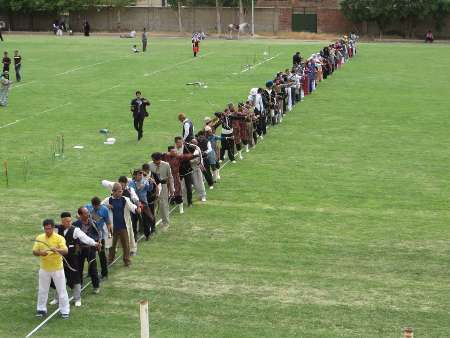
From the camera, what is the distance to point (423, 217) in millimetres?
20594

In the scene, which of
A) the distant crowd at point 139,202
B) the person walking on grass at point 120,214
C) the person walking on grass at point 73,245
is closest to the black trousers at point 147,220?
the distant crowd at point 139,202

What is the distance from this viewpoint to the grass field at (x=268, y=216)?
1448cm

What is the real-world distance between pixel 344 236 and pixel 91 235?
6022 mm

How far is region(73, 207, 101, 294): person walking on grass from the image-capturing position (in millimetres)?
15016

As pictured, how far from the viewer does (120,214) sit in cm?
1638

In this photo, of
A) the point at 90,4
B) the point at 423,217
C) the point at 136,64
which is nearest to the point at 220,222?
the point at 423,217

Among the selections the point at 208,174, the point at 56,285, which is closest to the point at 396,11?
the point at 208,174

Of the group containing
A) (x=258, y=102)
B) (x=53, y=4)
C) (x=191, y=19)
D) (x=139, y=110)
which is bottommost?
(x=139, y=110)

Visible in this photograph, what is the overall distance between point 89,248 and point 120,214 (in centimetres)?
153

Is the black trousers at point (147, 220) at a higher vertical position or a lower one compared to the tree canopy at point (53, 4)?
lower

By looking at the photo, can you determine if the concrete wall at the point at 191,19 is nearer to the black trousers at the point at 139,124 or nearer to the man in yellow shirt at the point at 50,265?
the black trousers at the point at 139,124

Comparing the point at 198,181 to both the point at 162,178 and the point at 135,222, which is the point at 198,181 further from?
the point at 135,222

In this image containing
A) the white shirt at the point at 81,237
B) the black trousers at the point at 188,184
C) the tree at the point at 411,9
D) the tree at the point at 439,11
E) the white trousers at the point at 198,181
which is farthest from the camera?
the tree at the point at 411,9

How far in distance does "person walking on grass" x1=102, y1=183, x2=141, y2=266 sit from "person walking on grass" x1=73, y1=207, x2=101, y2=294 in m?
0.87
